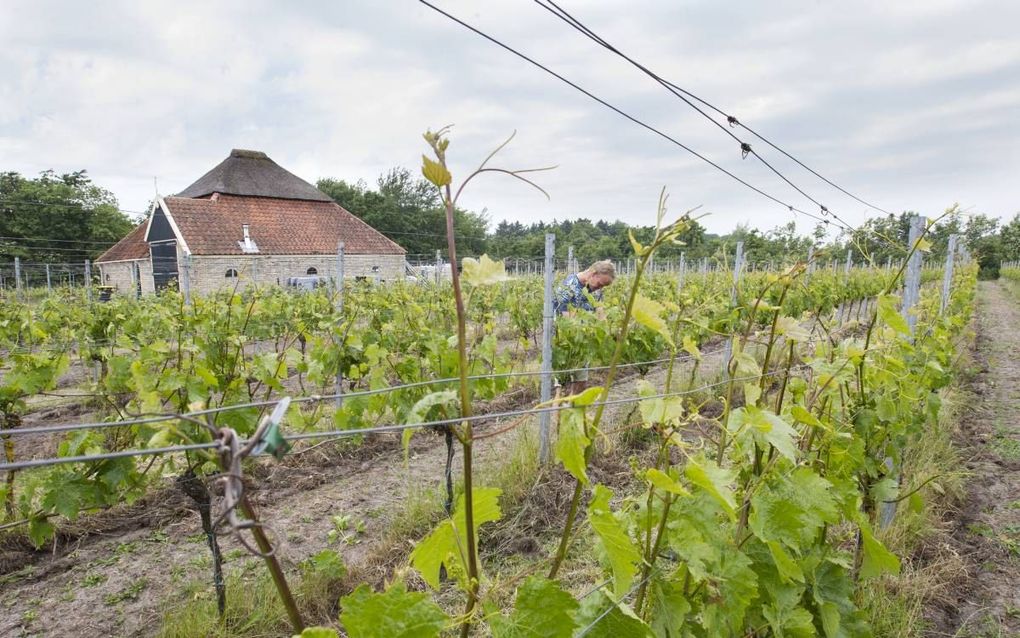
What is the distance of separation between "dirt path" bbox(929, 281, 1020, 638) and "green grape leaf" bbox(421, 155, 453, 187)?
3.15m

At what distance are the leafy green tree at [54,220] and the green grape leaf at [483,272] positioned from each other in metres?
43.1

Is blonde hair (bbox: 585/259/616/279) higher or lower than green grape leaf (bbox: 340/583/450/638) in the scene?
higher

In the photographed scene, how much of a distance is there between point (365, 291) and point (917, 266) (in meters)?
4.91

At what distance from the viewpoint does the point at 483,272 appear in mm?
996

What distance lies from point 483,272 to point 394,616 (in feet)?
1.92

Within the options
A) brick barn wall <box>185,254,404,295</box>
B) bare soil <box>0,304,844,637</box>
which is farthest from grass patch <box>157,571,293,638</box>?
brick barn wall <box>185,254,404,295</box>

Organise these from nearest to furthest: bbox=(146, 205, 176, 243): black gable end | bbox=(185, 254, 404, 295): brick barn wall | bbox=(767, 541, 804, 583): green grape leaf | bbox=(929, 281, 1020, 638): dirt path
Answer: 1. bbox=(767, 541, 804, 583): green grape leaf
2. bbox=(929, 281, 1020, 638): dirt path
3. bbox=(185, 254, 404, 295): brick barn wall
4. bbox=(146, 205, 176, 243): black gable end

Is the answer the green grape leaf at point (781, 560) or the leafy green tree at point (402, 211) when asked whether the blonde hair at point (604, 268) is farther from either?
the leafy green tree at point (402, 211)

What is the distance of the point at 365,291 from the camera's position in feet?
20.0

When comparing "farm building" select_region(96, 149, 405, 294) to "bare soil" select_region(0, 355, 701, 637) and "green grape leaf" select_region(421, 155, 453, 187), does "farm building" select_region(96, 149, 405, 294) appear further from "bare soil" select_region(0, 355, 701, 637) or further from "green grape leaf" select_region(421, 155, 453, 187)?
"green grape leaf" select_region(421, 155, 453, 187)

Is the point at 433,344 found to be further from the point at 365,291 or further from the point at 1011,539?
the point at 1011,539

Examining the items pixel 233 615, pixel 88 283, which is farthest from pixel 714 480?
pixel 88 283

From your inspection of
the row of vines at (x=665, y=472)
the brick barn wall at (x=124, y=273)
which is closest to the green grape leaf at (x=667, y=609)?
the row of vines at (x=665, y=472)

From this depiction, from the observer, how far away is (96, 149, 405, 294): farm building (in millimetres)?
22578
